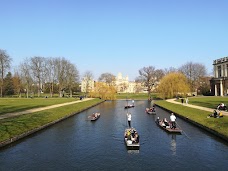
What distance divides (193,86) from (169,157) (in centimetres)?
8589

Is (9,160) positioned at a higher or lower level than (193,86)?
lower

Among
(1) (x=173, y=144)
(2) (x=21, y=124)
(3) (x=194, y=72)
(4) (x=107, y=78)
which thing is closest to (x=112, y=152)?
(1) (x=173, y=144)

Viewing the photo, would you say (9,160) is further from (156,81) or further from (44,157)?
(156,81)

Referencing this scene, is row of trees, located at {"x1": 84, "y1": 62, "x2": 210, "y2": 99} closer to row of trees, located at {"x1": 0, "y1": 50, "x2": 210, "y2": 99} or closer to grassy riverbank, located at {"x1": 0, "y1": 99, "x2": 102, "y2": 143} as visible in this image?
row of trees, located at {"x1": 0, "y1": 50, "x2": 210, "y2": 99}

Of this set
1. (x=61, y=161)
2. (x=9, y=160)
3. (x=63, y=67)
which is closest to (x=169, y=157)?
(x=61, y=161)

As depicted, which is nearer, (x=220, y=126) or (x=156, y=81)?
(x=220, y=126)

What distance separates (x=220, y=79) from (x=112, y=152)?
7161 cm

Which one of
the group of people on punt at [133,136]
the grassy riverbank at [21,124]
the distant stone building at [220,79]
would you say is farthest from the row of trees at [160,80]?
the group of people on punt at [133,136]

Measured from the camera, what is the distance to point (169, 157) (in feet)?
58.0

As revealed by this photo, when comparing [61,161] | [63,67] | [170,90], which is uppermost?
[63,67]

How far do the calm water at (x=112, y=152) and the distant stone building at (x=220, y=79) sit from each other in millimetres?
59597

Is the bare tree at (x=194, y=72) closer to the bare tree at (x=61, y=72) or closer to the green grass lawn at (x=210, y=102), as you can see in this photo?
the green grass lawn at (x=210, y=102)

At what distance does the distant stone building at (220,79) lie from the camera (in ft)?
263

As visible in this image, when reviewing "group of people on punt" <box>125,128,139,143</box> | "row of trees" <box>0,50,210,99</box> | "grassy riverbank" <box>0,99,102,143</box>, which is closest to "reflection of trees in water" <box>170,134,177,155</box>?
"group of people on punt" <box>125,128,139,143</box>
